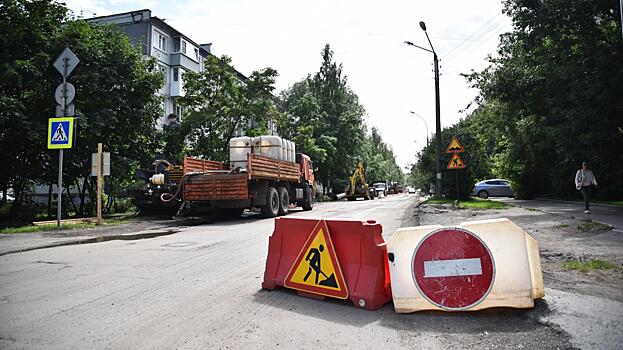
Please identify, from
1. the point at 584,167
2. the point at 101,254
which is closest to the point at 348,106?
the point at 584,167

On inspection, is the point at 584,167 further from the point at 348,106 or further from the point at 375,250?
the point at 348,106

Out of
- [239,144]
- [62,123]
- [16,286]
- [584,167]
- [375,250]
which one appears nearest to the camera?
[375,250]

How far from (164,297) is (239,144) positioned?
13.3 meters

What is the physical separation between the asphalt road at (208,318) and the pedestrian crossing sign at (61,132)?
272 inches

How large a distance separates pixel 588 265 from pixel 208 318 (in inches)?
194

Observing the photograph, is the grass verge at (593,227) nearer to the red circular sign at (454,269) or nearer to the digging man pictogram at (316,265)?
the red circular sign at (454,269)

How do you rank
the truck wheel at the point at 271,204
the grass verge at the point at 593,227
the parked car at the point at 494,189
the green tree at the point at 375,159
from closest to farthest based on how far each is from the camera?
the grass verge at the point at 593,227, the truck wheel at the point at 271,204, the parked car at the point at 494,189, the green tree at the point at 375,159

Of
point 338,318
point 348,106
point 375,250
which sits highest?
point 348,106

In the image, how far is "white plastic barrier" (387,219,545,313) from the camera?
11.8ft

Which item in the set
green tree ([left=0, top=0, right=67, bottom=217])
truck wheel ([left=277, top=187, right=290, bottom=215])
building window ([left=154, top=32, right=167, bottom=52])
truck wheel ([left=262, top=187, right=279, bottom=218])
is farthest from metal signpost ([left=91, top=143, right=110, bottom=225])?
building window ([left=154, top=32, right=167, bottom=52])

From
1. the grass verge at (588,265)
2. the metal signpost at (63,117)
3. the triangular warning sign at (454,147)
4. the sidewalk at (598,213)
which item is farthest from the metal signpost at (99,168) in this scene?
the sidewalk at (598,213)

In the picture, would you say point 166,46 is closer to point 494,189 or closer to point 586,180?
point 494,189

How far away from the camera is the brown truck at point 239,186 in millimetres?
13469

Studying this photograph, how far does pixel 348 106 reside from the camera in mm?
48781
